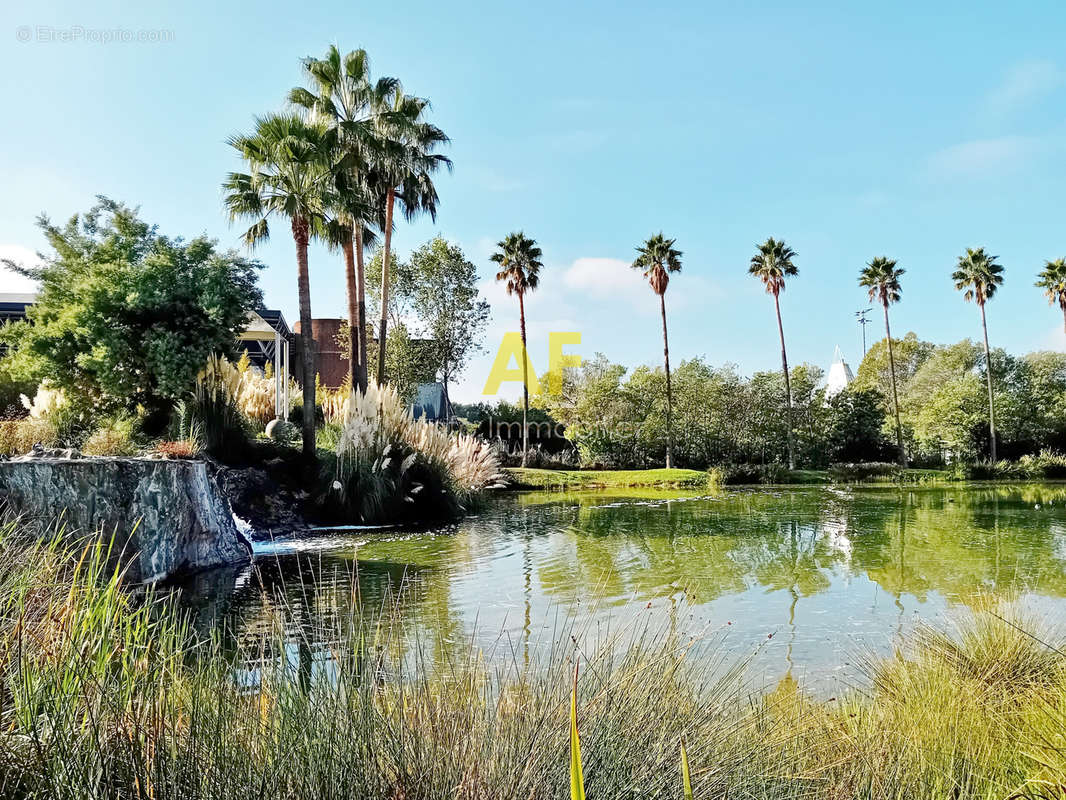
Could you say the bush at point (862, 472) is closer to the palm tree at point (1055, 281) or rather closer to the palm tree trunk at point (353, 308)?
the palm tree at point (1055, 281)

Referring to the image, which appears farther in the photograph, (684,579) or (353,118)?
(353,118)

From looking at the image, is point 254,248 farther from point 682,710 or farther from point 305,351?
point 682,710

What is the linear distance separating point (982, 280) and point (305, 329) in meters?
33.1

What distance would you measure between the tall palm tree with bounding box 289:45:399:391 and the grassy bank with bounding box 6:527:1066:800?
17.8 meters

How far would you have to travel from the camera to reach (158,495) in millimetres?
8609

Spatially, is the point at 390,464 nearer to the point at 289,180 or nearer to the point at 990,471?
the point at 289,180

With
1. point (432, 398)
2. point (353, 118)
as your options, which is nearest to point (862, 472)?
point (432, 398)

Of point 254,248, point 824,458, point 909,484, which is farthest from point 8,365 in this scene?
point 824,458

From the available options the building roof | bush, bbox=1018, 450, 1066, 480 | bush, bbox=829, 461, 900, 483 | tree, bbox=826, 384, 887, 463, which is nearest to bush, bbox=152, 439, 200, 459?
the building roof

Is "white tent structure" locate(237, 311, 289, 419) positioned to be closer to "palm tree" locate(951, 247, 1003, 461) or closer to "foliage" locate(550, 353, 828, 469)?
"foliage" locate(550, 353, 828, 469)

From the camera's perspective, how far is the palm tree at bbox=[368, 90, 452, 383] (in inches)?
809

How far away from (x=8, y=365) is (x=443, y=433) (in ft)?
30.7

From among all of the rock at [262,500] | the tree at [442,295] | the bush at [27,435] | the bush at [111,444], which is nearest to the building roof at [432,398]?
the tree at [442,295]

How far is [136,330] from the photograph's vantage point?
14477mm
